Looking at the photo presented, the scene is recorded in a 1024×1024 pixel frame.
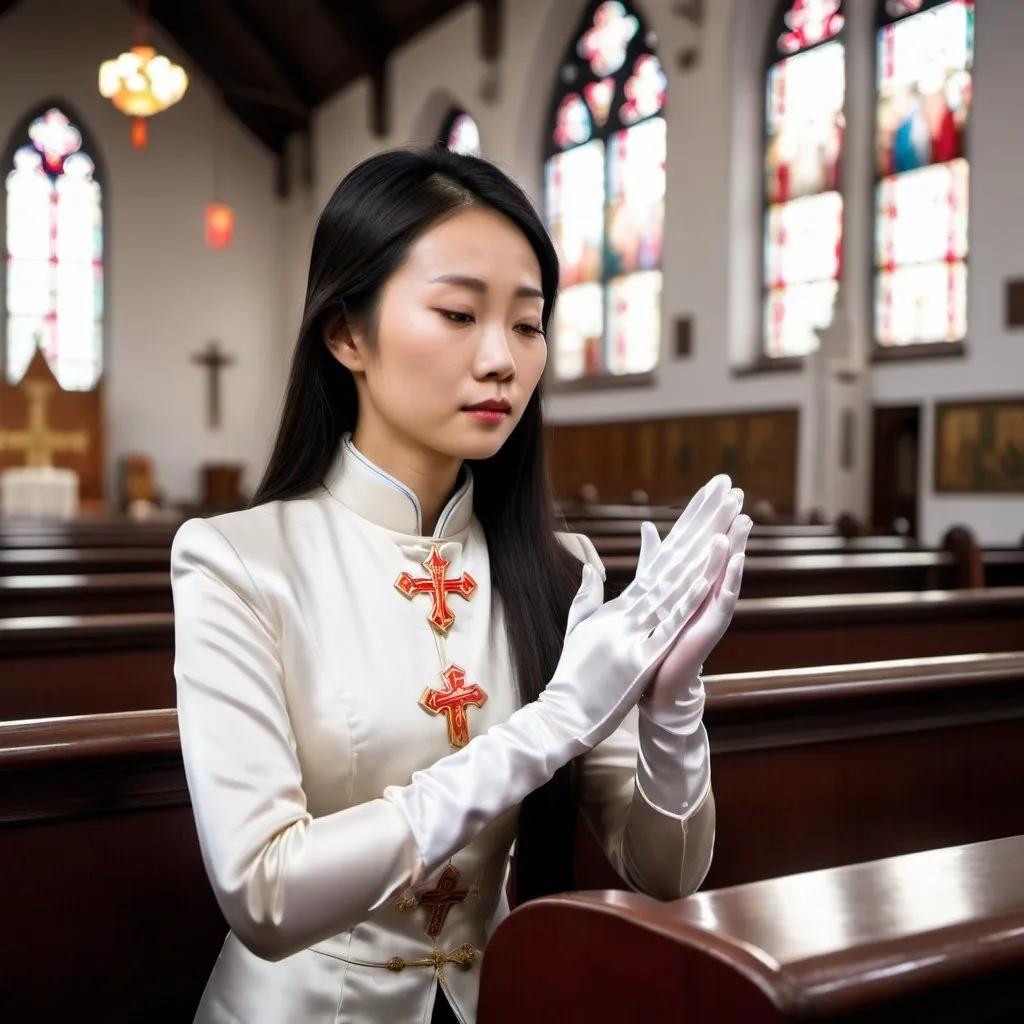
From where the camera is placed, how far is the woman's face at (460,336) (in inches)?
46.0

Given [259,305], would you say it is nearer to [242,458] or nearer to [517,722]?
[242,458]

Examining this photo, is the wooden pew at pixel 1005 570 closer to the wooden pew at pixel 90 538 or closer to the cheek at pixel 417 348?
the wooden pew at pixel 90 538

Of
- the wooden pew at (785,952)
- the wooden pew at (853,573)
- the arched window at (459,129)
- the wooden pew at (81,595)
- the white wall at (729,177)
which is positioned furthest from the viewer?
the arched window at (459,129)

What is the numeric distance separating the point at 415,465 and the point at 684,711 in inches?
15.4

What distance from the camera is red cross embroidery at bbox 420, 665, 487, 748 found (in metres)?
1.20

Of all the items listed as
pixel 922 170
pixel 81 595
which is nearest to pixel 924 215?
pixel 922 170

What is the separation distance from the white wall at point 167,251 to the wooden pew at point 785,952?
1407 cm

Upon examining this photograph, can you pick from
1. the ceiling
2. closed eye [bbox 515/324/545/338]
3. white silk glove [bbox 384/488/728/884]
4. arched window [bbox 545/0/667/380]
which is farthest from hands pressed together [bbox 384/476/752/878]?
the ceiling

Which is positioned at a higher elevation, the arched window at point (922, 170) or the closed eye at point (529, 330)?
the arched window at point (922, 170)

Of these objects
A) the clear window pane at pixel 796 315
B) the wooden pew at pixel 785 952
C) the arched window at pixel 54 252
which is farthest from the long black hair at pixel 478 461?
the arched window at pixel 54 252

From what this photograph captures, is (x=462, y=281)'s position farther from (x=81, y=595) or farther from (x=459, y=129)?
(x=459, y=129)

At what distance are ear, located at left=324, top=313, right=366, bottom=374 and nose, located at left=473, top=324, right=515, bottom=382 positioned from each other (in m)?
0.15

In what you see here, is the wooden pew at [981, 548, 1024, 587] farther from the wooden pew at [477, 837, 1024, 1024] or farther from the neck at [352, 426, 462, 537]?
the wooden pew at [477, 837, 1024, 1024]

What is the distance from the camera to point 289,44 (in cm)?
1388
